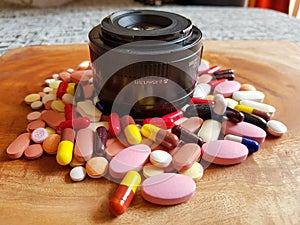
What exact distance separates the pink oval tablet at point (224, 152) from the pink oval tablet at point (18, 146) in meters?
0.20

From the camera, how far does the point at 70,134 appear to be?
394 mm

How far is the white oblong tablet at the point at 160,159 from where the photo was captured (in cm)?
35

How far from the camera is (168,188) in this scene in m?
0.33

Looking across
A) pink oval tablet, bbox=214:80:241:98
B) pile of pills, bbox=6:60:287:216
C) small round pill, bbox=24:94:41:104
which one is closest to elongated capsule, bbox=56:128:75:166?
pile of pills, bbox=6:60:287:216

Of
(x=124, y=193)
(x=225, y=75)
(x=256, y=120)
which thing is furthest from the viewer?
(x=225, y=75)

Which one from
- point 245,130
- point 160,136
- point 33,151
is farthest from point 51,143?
point 245,130

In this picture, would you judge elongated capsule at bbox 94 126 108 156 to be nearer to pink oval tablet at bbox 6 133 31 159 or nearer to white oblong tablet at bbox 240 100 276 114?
Result: pink oval tablet at bbox 6 133 31 159

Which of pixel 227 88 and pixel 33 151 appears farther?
pixel 227 88

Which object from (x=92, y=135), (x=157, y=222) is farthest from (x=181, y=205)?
(x=92, y=135)

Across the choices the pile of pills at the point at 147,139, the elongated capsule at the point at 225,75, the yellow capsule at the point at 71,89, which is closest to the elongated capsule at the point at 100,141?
the pile of pills at the point at 147,139

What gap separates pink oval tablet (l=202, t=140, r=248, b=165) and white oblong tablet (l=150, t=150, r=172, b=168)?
4cm

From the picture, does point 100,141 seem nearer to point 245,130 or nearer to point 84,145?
point 84,145

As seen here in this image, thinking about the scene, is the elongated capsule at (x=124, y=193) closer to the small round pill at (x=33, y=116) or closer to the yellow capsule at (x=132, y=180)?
the yellow capsule at (x=132, y=180)

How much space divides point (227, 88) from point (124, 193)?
→ 24 cm
